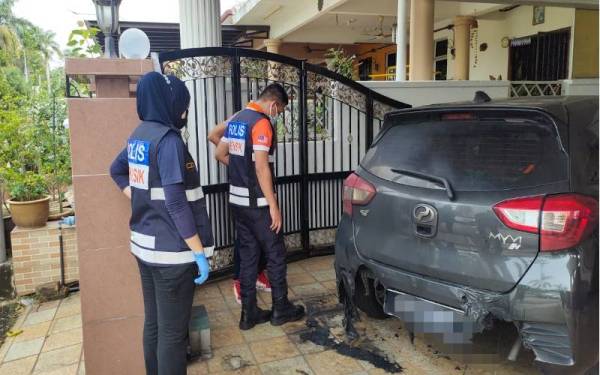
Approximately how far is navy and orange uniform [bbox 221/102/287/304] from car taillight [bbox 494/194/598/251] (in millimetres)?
1774

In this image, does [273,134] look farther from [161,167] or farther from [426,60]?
[426,60]

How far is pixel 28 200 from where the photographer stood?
4.61 m

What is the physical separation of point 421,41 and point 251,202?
6025 mm

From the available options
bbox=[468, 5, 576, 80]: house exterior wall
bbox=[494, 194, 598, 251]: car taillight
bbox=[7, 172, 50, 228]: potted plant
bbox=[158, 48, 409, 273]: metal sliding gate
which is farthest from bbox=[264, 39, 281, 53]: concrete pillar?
bbox=[494, 194, 598, 251]: car taillight

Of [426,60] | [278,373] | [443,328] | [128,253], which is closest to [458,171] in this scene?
[443,328]

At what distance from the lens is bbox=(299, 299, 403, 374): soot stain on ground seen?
301cm

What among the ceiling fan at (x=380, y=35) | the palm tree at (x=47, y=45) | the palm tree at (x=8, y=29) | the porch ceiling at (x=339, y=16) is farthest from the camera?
the palm tree at (x=47, y=45)

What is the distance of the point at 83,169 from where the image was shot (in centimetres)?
257

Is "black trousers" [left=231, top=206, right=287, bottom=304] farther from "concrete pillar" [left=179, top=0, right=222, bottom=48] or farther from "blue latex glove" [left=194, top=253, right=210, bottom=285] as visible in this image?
"concrete pillar" [left=179, top=0, right=222, bottom=48]

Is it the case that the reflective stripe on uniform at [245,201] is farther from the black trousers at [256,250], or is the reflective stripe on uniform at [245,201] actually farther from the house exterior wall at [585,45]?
the house exterior wall at [585,45]

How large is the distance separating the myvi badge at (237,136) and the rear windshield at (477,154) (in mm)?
977

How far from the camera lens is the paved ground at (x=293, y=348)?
9.62 ft

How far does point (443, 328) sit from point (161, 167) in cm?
163

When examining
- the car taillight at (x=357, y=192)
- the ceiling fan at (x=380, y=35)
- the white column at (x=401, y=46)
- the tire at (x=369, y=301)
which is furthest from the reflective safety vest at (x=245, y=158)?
the ceiling fan at (x=380, y=35)
